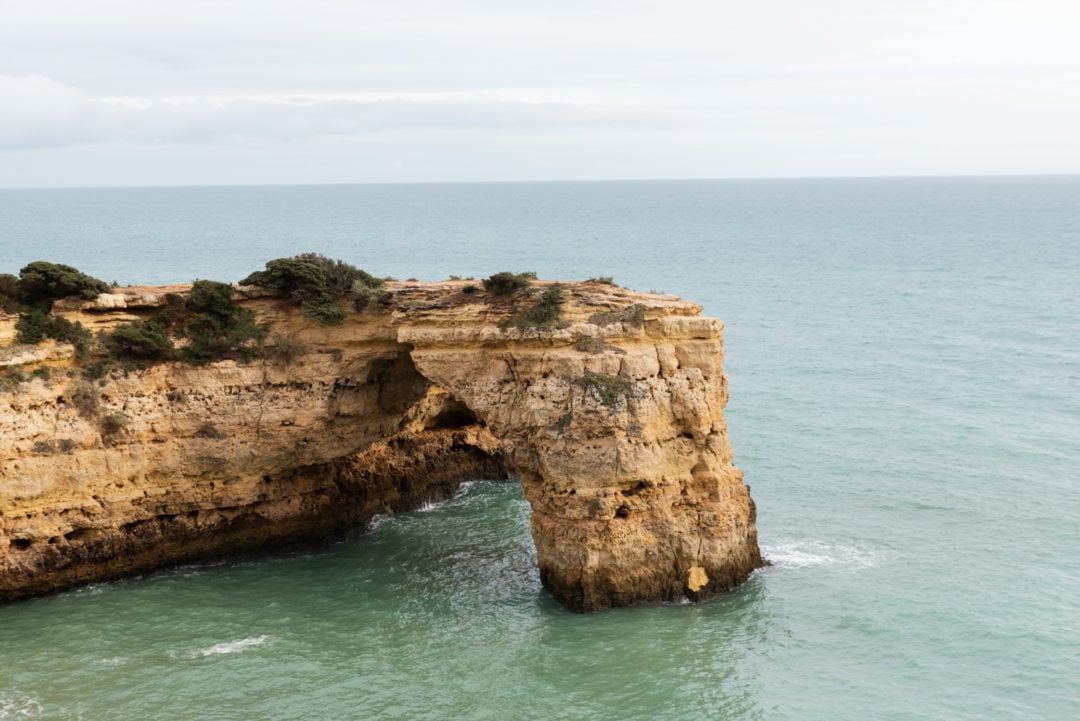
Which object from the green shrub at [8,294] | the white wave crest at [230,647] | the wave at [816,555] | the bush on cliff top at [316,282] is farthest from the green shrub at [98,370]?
the wave at [816,555]

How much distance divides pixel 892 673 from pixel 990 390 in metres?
30.6

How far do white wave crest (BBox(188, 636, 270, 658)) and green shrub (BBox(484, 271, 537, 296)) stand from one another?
12.3 m

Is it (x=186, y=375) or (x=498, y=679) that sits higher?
(x=186, y=375)

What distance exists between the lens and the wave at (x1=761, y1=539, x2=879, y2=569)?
109 feet

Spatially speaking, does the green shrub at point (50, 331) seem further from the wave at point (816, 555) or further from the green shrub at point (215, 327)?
the wave at point (816, 555)

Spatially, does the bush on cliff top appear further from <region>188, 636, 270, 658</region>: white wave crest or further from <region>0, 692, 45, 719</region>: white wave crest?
<region>0, 692, 45, 719</region>: white wave crest

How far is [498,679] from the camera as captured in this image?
26500 mm

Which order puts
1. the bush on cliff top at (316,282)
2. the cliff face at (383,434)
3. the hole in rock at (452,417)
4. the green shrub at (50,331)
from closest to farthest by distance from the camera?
the cliff face at (383,434)
the green shrub at (50,331)
the bush on cliff top at (316,282)
the hole in rock at (452,417)

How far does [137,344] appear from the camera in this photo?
109 ft

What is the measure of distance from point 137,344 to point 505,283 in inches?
463

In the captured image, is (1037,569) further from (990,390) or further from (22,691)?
(22,691)

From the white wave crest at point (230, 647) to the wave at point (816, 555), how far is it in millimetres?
15761

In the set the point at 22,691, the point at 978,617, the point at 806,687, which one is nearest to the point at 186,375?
the point at 22,691

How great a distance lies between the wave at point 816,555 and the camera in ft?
109
